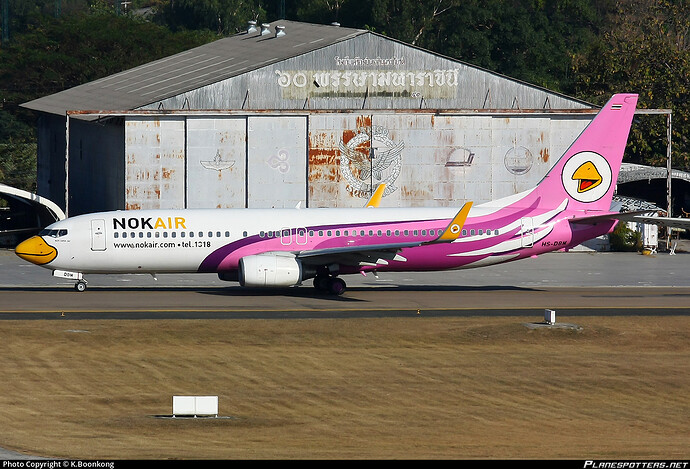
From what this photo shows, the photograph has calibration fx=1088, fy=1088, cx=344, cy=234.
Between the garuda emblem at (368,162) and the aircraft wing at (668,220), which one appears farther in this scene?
the garuda emblem at (368,162)

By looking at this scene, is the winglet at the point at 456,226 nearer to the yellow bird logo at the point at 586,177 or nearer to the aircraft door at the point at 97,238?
the yellow bird logo at the point at 586,177

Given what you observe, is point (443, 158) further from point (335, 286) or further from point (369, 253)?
point (369, 253)

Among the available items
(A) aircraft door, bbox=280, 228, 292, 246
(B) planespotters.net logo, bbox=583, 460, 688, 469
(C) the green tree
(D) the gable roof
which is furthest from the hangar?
(C) the green tree

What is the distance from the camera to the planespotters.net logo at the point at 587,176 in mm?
47812

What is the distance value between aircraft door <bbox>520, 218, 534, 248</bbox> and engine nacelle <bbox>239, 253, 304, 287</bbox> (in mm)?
9899

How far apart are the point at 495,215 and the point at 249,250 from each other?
34.7 feet

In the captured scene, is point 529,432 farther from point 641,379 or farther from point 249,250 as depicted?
point 249,250

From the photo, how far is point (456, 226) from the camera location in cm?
4469

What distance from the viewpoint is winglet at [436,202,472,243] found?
141ft

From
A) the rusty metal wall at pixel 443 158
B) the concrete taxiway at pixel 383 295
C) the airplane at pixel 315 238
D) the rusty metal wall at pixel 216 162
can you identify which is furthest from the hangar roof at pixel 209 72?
the airplane at pixel 315 238

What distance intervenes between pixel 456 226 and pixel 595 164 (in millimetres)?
7937

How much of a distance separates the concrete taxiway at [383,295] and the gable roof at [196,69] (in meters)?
16.3

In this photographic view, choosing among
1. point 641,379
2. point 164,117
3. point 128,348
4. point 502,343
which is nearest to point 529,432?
point 641,379

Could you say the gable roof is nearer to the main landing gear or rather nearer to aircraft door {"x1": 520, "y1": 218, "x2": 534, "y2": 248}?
the main landing gear
